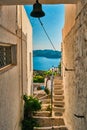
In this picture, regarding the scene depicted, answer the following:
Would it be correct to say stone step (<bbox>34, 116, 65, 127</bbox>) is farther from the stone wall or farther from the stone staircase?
the stone wall

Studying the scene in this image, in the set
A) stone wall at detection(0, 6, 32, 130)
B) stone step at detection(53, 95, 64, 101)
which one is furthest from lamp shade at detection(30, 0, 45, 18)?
stone step at detection(53, 95, 64, 101)

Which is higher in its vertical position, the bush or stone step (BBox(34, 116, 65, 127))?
the bush

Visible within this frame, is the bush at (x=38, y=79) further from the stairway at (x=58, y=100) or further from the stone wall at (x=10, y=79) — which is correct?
the stone wall at (x=10, y=79)

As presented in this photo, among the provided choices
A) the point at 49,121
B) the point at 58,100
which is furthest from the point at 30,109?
the point at 58,100

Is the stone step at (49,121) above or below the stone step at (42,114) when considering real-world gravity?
below

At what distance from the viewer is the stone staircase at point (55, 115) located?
10.2 meters

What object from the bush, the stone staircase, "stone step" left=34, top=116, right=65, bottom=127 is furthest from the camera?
the bush

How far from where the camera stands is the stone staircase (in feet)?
33.4

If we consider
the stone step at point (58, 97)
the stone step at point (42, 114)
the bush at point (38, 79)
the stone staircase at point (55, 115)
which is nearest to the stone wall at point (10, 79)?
the stone staircase at point (55, 115)

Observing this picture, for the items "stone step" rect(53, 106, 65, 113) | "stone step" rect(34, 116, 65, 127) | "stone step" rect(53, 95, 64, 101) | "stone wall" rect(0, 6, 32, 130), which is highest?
"stone wall" rect(0, 6, 32, 130)

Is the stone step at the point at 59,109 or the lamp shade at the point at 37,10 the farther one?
the stone step at the point at 59,109

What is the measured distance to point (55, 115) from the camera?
12742 millimetres

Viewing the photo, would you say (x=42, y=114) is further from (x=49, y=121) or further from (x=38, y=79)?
(x=38, y=79)

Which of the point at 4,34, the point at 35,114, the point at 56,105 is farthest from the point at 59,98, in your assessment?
the point at 4,34
